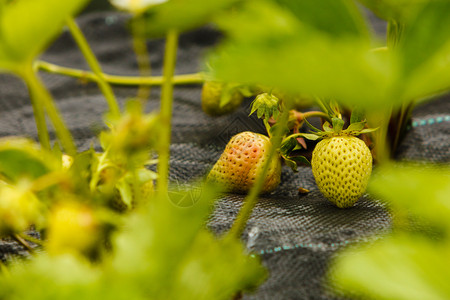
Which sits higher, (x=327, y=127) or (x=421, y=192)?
(x=421, y=192)

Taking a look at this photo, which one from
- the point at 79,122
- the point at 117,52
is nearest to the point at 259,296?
the point at 79,122

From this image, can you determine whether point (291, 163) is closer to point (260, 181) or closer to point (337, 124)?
point (337, 124)

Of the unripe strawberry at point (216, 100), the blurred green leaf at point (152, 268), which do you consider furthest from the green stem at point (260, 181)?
the unripe strawberry at point (216, 100)

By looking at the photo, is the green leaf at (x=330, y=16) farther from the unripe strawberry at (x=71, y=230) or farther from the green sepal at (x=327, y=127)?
the green sepal at (x=327, y=127)

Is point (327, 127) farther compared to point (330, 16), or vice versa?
point (327, 127)

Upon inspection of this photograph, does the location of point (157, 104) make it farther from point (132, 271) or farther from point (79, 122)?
point (132, 271)

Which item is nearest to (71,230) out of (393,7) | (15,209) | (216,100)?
(15,209)
